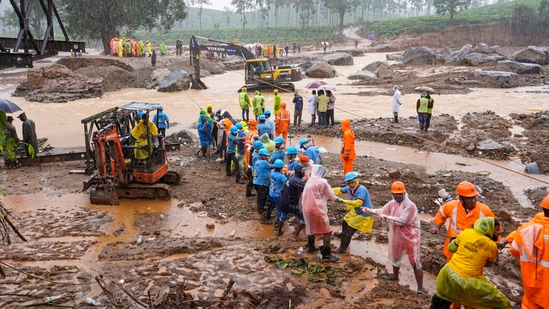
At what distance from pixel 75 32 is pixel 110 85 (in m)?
13.9

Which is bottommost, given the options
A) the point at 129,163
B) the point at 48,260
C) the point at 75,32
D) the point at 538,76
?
the point at 48,260

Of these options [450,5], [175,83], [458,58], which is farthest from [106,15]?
[450,5]

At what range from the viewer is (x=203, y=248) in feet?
24.0

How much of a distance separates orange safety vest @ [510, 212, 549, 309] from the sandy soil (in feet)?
4.51

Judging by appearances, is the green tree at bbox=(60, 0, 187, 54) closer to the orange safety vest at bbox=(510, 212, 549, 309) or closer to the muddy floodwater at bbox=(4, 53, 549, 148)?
the muddy floodwater at bbox=(4, 53, 549, 148)

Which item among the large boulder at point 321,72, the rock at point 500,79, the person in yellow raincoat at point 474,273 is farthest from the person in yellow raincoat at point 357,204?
the large boulder at point 321,72

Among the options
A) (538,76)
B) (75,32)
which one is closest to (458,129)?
(538,76)

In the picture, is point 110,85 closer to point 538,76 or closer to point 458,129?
point 458,129

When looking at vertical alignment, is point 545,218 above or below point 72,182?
above

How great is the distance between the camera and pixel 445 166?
12125 mm

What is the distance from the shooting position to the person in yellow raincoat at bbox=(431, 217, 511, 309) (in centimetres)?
424

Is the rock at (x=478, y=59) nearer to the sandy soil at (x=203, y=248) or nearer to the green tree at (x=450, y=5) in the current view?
the sandy soil at (x=203, y=248)

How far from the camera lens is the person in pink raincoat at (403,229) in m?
5.64

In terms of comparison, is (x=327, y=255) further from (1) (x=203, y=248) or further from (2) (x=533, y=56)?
(2) (x=533, y=56)
